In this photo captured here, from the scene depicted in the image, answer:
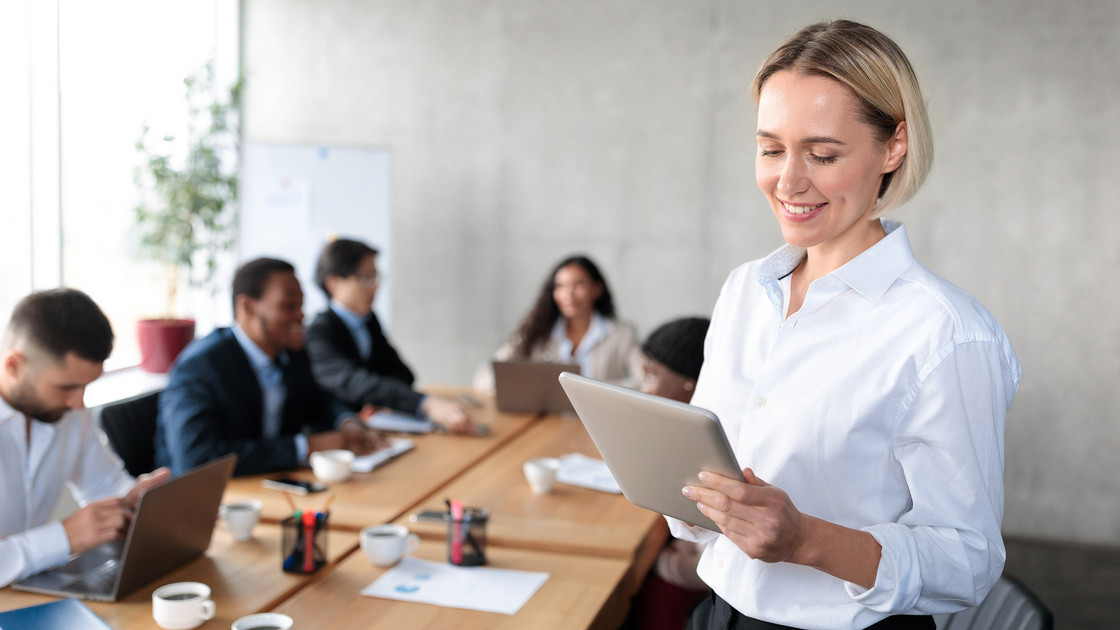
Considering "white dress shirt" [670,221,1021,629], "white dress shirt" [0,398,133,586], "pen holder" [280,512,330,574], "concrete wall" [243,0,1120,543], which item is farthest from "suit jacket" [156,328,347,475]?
"concrete wall" [243,0,1120,543]

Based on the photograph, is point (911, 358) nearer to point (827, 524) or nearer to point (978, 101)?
point (827, 524)

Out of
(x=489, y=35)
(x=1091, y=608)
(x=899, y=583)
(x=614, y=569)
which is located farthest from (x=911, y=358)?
(x=489, y=35)

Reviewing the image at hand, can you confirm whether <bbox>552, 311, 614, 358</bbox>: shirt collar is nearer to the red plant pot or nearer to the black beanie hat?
the black beanie hat

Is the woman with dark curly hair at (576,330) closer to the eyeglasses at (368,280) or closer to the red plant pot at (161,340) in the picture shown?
the eyeglasses at (368,280)

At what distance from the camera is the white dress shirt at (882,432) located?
1.13m

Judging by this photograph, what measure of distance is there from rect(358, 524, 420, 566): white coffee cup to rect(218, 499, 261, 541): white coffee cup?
1.03 ft

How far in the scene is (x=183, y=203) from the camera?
5.24 m

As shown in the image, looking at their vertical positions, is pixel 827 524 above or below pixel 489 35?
below

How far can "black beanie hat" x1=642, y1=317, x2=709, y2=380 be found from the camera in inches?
110

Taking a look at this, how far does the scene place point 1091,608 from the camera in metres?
4.12

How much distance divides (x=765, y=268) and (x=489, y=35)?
463 cm

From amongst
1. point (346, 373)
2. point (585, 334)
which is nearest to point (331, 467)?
point (346, 373)

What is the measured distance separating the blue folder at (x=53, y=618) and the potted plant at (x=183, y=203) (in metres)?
3.81

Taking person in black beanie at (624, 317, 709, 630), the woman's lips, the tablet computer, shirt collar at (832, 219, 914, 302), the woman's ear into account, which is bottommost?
person in black beanie at (624, 317, 709, 630)
